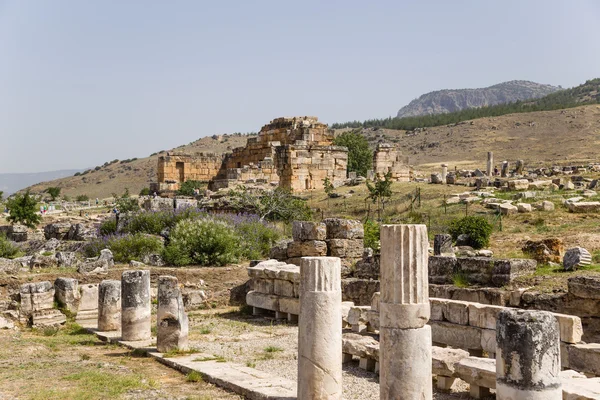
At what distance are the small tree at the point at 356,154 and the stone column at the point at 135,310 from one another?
34766 millimetres

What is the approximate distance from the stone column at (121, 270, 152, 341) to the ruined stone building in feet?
73.1

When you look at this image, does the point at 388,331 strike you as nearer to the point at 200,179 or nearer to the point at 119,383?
the point at 119,383

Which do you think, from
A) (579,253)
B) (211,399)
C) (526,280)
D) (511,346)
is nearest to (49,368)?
(211,399)

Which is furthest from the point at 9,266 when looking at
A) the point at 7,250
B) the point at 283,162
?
the point at 283,162

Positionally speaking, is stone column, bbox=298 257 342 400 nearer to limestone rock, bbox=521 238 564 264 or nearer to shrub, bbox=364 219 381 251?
limestone rock, bbox=521 238 564 264

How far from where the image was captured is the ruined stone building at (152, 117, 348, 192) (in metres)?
35.6

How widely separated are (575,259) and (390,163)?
1033 inches

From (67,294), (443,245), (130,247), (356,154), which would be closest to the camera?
(67,294)

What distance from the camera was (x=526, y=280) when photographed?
11.7 meters

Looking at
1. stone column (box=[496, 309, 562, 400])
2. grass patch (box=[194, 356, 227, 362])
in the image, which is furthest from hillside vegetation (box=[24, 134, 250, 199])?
stone column (box=[496, 309, 562, 400])

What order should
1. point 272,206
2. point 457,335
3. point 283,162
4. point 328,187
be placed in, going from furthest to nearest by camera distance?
point 283,162 < point 328,187 < point 272,206 < point 457,335

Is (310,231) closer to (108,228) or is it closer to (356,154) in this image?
(108,228)

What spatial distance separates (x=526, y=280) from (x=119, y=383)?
23.1 ft

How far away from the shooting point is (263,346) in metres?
11.6
